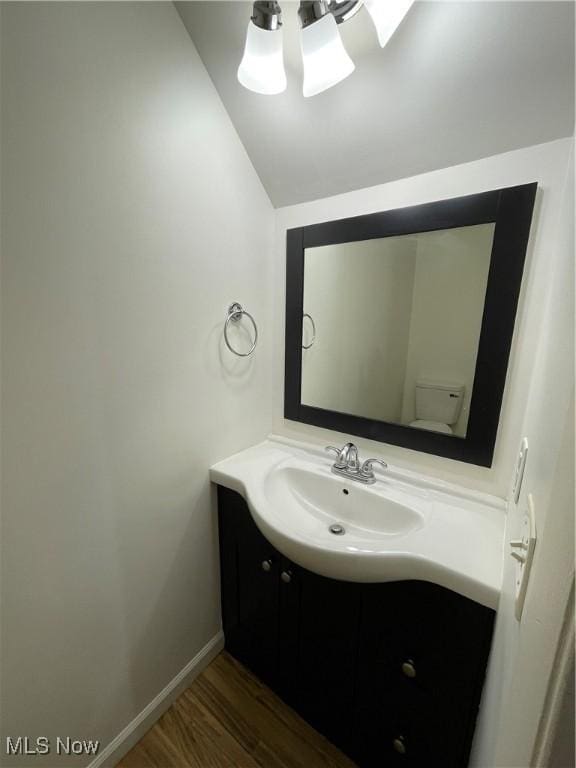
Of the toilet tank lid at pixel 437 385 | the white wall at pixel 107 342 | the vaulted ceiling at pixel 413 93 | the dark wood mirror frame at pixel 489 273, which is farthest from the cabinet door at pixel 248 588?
the vaulted ceiling at pixel 413 93

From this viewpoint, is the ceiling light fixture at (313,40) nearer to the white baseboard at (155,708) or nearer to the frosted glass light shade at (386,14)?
the frosted glass light shade at (386,14)

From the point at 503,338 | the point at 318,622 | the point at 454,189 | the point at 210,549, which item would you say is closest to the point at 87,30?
the point at 454,189

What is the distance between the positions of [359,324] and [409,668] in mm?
1097

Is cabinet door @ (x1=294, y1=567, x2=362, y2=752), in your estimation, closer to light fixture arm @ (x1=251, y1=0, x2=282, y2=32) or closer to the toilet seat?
the toilet seat

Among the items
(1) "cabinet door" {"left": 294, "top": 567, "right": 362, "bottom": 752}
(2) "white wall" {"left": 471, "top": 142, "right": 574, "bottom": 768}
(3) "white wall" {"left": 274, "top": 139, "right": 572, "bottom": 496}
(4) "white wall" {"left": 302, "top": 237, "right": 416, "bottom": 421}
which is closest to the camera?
(2) "white wall" {"left": 471, "top": 142, "right": 574, "bottom": 768}

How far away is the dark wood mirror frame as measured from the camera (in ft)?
2.83

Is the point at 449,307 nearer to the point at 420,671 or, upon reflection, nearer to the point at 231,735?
the point at 420,671

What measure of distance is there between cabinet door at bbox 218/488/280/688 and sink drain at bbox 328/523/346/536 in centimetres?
21

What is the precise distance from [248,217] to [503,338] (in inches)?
39.2

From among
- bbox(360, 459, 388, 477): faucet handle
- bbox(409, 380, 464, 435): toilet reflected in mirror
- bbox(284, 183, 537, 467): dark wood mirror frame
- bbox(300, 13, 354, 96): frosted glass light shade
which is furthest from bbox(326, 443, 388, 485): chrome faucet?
bbox(300, 13, 354, 96): frosted glass light shade

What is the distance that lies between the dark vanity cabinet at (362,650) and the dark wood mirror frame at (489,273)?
0.47 metres

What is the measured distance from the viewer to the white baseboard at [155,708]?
3.40 ft

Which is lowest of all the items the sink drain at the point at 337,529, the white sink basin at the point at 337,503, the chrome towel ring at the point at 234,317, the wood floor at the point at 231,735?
the wood floor at the point at 231,735

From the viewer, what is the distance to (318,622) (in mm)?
1000
